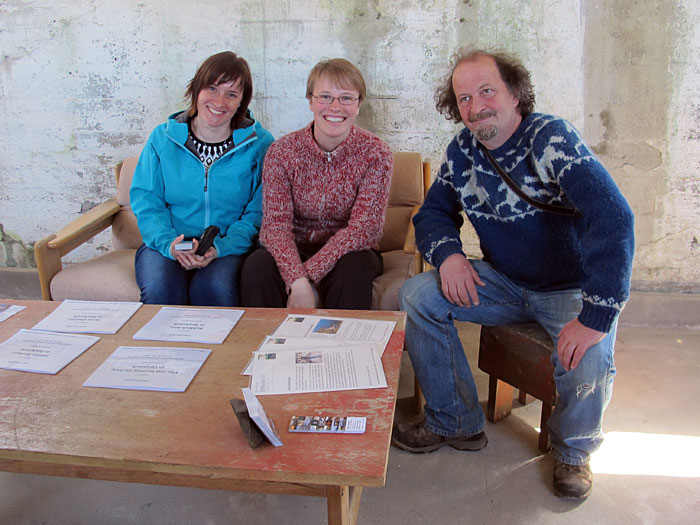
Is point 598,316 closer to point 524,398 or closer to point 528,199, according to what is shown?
point 528,199

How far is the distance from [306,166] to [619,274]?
118cm

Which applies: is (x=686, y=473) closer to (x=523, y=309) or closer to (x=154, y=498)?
(x=523, y=309)

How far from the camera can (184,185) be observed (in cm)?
232

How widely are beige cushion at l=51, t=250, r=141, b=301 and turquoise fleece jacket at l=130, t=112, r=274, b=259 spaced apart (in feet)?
0.56

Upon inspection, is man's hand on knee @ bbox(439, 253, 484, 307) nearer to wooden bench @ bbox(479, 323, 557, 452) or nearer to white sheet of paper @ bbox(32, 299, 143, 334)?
wooden bench @ bbox(479, 323, 557, 452)

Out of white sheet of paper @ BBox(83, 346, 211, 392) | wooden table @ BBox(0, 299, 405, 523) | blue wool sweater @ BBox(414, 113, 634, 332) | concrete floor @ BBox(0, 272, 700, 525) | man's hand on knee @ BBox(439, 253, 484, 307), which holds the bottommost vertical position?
concrete floor @ BBox(0, 272, 700, 525)

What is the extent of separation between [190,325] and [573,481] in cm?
119

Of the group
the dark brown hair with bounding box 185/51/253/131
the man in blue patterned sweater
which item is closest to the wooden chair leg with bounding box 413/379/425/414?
the man in blue patterned sweater

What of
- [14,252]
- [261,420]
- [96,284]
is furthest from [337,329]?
[14,252]

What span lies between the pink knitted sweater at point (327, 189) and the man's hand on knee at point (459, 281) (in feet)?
1.28

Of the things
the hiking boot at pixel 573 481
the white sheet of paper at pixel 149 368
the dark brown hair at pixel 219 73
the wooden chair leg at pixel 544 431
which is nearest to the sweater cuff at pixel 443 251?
the wooden chair leg at pixel 544 431

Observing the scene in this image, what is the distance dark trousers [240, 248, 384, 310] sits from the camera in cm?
200

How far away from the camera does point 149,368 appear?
1420 mm

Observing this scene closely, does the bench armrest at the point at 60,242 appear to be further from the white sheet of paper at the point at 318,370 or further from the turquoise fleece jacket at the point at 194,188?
the white sheet of paper at the point at 318,370
